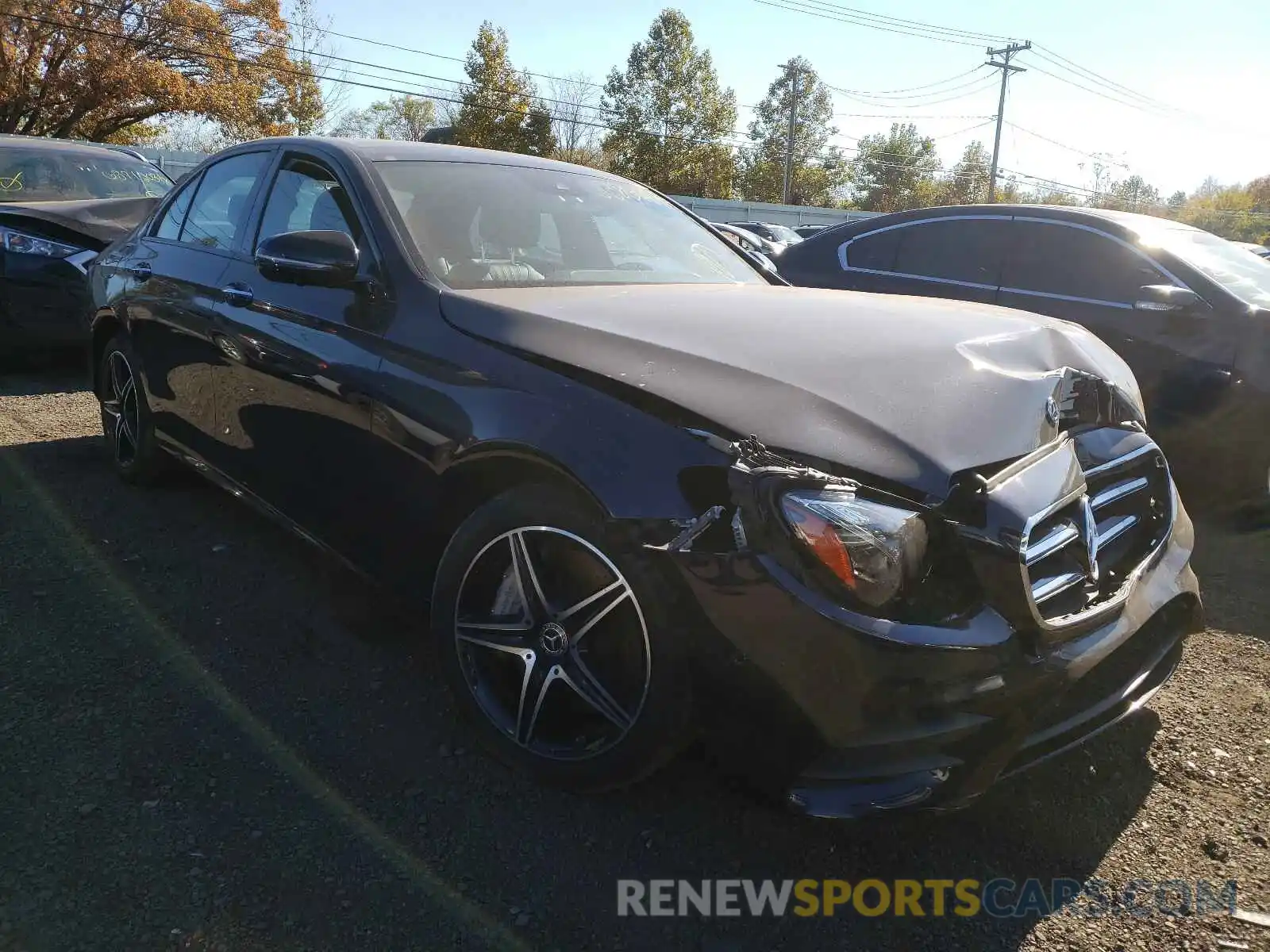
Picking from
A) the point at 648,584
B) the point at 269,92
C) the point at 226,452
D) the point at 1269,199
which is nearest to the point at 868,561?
the point at 648,584

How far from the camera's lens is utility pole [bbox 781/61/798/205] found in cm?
5284

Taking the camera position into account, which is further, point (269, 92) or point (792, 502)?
point (269, 92)

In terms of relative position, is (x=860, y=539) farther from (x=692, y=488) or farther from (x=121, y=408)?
(x=121, y=408)

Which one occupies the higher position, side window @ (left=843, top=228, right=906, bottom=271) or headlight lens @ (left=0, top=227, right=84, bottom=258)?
side window @ (left=843, top=228, right=906, bottom=271)

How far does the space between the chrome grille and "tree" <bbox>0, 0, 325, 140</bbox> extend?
31654 millimetres

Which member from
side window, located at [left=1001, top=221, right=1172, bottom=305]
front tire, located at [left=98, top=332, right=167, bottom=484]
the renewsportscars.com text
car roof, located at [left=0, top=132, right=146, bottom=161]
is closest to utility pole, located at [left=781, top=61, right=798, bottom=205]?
car roof, located at [left=0, top=132, right=146, bottom=161]

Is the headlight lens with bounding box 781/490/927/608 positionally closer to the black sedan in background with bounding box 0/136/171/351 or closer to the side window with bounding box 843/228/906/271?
the side window with bounding box 843/228/906/271

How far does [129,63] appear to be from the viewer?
27.2m

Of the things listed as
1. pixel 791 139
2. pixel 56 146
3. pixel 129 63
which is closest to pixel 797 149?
pixel 791 139

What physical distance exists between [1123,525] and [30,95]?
109 feet

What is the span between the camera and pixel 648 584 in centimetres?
195

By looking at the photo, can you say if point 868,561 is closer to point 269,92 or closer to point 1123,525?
point 1123,525

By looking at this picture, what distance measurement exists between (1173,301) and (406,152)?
3.86m

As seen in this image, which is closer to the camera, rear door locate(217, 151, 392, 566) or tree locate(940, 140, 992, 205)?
rear door locate(217, 151, 392, 566)
